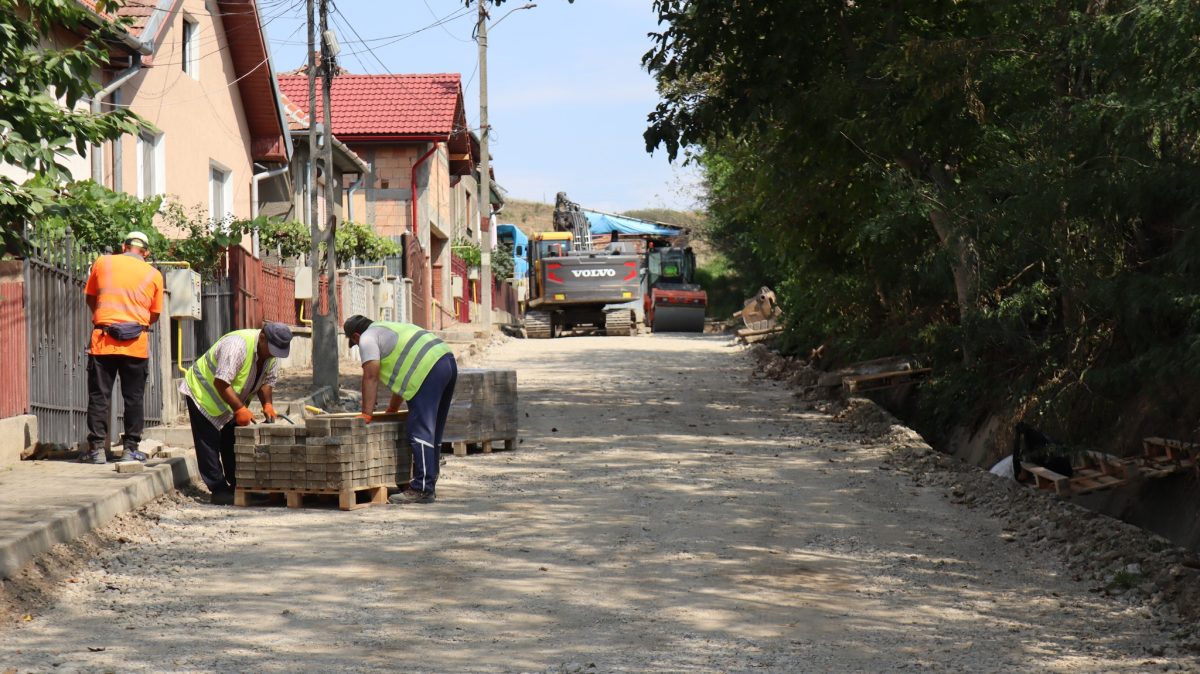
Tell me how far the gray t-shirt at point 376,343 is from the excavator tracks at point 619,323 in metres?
28.3

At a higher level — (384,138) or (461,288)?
(384,138)

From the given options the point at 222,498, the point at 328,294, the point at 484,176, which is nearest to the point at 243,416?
the point at 222,498

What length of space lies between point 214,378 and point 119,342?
1.05m

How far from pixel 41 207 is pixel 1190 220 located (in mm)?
6759

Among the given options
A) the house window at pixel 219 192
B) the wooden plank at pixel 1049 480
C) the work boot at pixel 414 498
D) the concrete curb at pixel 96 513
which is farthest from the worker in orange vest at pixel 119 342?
the house window at pixel 219 192

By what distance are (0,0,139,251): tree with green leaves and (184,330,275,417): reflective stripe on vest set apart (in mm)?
2172

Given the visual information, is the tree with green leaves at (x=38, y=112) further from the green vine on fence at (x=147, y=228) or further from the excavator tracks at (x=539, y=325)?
the excavator tracks at (x=539, y=325)

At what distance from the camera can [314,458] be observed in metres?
9.77

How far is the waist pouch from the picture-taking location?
10.4 m

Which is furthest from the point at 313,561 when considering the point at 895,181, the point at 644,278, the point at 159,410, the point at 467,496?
the point at 644,278

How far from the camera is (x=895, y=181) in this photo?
536 inches

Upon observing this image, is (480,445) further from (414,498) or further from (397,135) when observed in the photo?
(397,135)

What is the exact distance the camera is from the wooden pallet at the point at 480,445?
41.7 feet

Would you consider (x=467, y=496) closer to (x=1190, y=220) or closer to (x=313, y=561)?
(x=313, y=561)
